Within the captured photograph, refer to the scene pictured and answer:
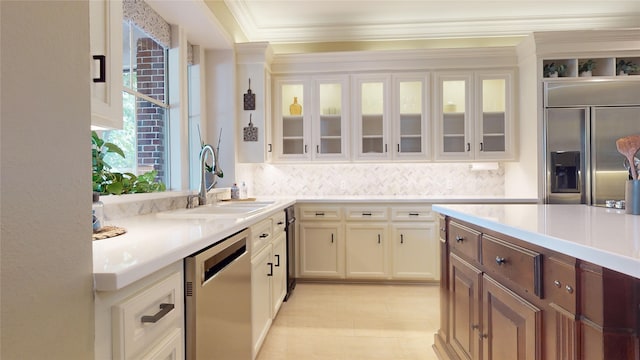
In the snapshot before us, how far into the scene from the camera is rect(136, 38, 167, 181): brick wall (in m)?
2.53

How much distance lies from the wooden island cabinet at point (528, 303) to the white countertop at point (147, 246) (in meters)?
1.14

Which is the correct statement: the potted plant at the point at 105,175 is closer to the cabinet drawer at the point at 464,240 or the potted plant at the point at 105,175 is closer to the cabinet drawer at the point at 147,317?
the cabinet drawer at the point at 147,317

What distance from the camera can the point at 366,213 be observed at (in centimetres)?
360

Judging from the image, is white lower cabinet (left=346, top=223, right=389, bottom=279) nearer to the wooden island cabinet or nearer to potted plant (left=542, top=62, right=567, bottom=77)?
the wooden island cabinet

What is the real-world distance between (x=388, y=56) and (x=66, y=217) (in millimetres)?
3676

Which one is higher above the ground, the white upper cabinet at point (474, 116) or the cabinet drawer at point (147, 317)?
the white upper cabinet at point (474, 116)

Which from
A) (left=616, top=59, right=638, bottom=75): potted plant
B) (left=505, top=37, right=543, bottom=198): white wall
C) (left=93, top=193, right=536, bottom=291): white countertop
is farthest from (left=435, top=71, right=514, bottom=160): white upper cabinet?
(left=93, top=193, right=536, bottom=291): white countertop

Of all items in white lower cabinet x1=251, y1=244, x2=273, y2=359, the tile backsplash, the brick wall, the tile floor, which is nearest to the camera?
white lower cabinet x1=251, y1=244, x2=273, y2=359

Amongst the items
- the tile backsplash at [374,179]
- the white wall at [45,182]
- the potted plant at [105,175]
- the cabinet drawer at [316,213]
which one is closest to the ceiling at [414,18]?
the tile backsplash at [374,179]

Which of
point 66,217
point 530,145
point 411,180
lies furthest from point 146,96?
point 530,145

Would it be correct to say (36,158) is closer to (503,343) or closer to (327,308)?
(503,343)

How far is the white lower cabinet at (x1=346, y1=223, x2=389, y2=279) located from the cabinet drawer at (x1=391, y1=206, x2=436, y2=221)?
160 millimetres

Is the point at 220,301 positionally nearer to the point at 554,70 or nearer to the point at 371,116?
the point at 371,116

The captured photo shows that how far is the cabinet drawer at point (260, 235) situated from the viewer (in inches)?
79.3
